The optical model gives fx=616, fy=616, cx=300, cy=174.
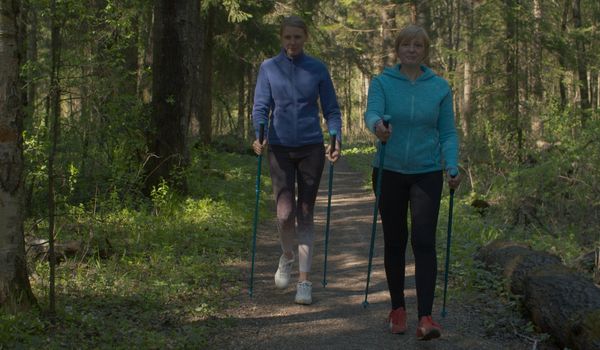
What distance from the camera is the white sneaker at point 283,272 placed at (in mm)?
6059

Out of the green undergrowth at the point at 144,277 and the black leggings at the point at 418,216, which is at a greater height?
the black leggings at the point at 418,216

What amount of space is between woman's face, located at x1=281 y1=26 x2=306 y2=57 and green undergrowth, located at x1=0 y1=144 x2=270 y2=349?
2.42 metres

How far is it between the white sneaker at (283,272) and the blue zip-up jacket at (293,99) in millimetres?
1244

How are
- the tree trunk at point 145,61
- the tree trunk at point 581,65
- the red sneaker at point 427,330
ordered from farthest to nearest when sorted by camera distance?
1. the tree trunk at point 581,65
2. the tree trunk at point 145,61
3. the red sneaker at point 427,330

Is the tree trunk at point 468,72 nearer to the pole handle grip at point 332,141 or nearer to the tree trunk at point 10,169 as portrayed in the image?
the pole handle grip at point 332,141

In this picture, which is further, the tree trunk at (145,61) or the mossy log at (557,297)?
the tree trunk at (145,61)

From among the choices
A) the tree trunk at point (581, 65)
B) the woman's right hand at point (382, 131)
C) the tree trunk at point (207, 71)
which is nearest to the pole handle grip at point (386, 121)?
the woman's right hand at point (382, 131)

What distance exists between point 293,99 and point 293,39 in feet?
1.73

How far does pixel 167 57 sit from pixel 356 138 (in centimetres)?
3383

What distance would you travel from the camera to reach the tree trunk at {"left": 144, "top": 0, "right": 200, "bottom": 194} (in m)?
10.1

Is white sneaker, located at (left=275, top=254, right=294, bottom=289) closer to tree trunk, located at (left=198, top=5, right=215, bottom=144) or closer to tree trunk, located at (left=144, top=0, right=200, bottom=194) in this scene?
tree trunk, located at (left=144, top=0, right=200, bottom=194)

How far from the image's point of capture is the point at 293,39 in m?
5.46

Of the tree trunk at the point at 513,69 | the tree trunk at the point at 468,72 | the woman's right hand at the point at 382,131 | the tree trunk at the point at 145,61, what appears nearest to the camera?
the woman's right hand at the point at 382,131

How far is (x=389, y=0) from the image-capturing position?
22562 millimetres
